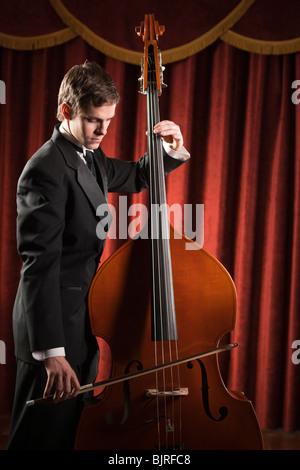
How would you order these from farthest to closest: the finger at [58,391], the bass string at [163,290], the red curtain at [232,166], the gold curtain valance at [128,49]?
1. the red curtain at [232,166]
2. the gold curtain valance at [128,49]
3. the bass string at [163,290]
4. the finger at [58,391]

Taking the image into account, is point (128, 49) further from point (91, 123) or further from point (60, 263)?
point (60, 263)

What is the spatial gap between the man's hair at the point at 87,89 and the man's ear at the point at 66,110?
1cm

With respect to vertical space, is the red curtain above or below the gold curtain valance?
below

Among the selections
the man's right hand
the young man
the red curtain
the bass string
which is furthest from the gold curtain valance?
the man's right hand

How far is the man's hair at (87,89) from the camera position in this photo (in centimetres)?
119

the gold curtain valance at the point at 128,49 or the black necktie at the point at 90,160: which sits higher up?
the gold curtain valance at the point at 128,49

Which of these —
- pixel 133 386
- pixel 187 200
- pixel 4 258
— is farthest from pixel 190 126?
pixel 133 386

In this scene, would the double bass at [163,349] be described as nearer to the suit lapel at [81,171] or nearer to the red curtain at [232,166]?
the suit lapel at [81,171]

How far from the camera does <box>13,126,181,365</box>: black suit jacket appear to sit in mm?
1083

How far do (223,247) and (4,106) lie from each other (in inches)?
58.1

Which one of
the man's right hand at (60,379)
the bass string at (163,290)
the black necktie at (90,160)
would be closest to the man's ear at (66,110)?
the black necktie at (90,160)

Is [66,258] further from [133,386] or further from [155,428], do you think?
[155,428]

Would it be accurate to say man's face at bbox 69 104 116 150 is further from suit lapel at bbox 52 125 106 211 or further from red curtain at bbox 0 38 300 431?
red curtain at bbox 0 38 300 431

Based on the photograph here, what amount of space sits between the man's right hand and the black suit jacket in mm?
45
